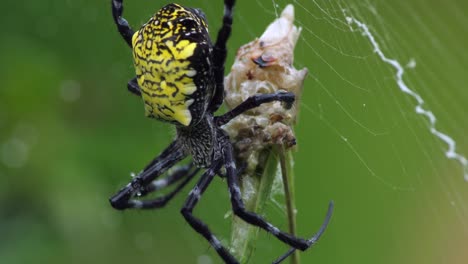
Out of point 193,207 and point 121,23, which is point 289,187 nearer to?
point 193,207

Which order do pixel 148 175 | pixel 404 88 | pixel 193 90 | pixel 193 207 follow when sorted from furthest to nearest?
pixel 148 175 → pixel 193 207 → pixel 404 88 → pixel 193 90

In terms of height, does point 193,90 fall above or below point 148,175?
above

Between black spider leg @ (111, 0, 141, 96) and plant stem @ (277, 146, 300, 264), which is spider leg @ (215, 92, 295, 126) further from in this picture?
black spider leg @ (111, 0, 141, 96)

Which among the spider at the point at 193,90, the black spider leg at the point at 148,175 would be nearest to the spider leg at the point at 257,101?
the spider at the point at 193,90

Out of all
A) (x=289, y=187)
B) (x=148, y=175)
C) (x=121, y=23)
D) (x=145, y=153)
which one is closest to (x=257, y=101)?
(x=289, y=187)

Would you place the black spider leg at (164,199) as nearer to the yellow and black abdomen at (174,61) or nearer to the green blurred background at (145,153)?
the green blurred background at (145,153)

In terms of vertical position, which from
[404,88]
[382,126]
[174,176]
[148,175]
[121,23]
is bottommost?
[174,176]

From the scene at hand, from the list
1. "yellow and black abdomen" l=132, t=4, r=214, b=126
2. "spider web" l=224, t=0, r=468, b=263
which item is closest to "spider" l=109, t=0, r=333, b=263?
"yellow and black abdomen" l=132, t=4, r=214, b=126
